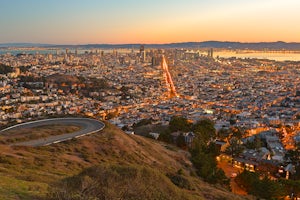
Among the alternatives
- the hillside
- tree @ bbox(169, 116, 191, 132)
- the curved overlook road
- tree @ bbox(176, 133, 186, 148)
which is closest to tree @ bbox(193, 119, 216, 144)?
tree @ bbox(169, 116, 191, 132)

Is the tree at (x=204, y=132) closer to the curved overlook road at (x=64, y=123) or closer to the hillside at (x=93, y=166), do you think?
the hillside at (x=93, y=166)

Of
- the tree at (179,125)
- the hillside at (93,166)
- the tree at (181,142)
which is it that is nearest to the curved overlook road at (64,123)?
the hillside at (93,166)

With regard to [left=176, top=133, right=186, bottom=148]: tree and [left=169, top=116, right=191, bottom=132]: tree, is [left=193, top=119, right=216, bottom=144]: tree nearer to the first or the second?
[left=169, top=116, right=191, bottom=132]: tree

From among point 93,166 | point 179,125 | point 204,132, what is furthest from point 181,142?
point 93,166

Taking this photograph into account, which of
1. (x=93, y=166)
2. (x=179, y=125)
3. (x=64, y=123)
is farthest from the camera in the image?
(x=179, y=125)

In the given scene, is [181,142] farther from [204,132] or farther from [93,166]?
[93,166]
